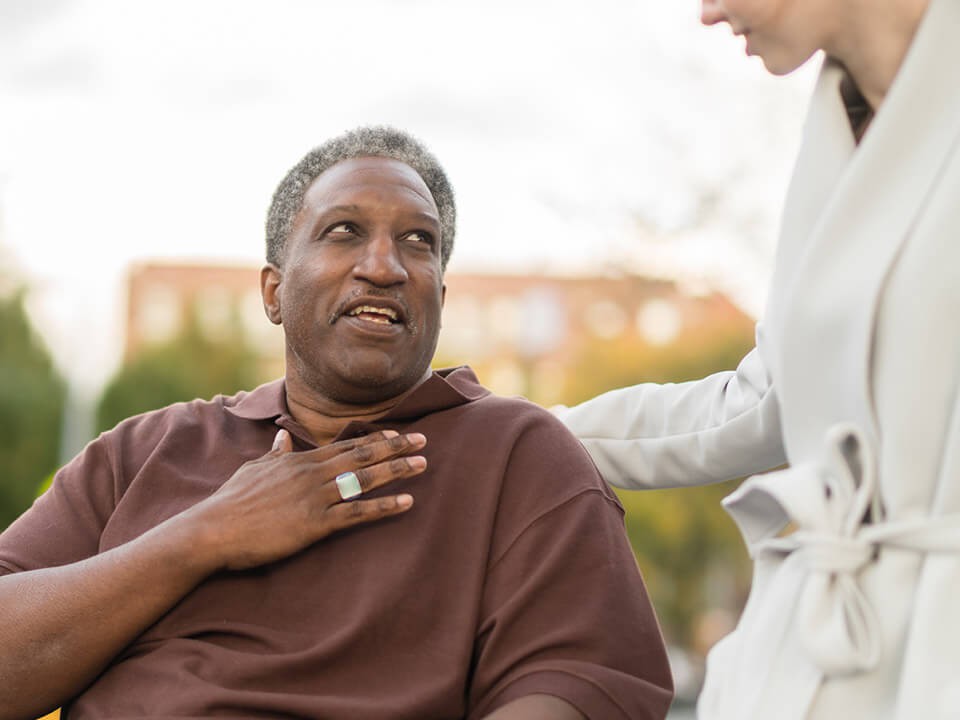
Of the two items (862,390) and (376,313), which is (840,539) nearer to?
(862,390)

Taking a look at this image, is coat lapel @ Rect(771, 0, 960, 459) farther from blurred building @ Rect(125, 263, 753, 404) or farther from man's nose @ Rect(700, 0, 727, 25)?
blurred building @ Rect(125, 263, 753, 404)

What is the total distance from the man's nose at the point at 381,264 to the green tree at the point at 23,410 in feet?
75.1

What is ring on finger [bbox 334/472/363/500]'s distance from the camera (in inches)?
105

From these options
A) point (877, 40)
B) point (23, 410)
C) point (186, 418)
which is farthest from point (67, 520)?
point (23, 410)

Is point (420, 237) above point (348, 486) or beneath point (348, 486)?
above

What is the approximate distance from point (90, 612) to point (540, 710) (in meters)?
0.94

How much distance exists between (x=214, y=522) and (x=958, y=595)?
152 cm

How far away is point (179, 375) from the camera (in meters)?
28.1

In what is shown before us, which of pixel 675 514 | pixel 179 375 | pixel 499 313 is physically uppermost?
pixel 179 375

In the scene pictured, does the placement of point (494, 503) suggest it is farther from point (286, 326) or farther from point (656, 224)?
point (656, 224)

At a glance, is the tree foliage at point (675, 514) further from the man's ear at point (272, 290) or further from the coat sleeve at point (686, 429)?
the coat sleeve at point (686, 429)

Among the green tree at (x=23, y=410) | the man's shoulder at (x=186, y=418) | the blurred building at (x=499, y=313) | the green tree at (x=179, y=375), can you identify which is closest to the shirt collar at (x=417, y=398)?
the man's shoulder at (x=186, y=418)

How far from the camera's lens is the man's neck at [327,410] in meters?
3.16

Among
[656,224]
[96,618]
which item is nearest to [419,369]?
[96,618]
